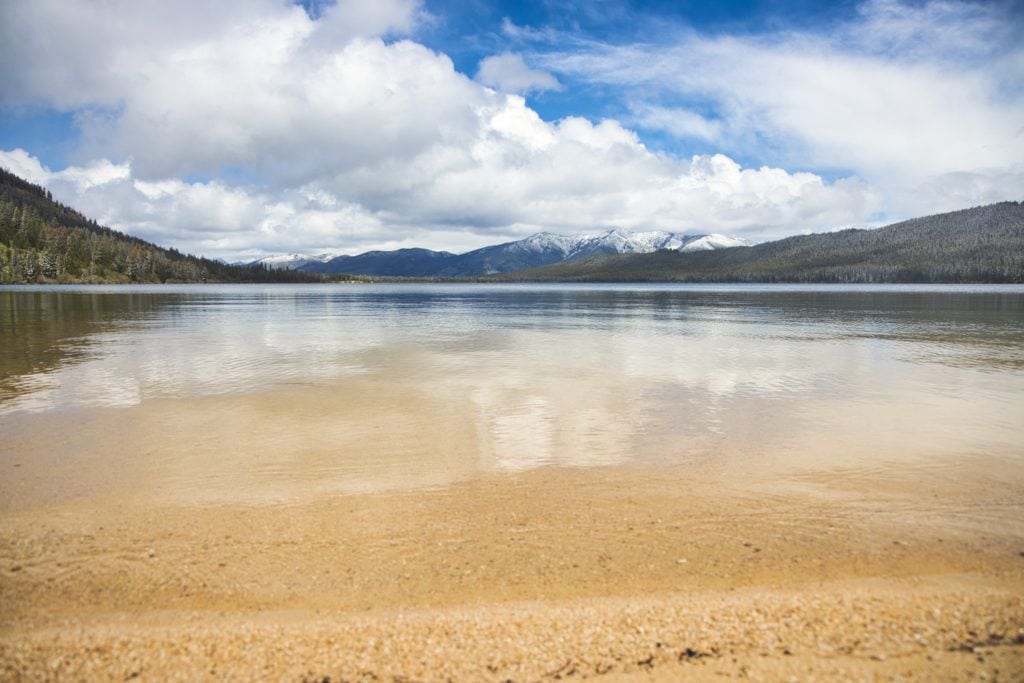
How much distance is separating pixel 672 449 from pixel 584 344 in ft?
66.5

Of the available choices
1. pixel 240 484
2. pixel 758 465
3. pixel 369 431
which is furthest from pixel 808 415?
pixel 240 484

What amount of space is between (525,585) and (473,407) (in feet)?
33.4

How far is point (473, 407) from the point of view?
54.7ft

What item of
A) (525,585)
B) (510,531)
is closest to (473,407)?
(510,531)

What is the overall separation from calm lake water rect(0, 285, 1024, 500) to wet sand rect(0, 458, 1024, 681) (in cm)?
161

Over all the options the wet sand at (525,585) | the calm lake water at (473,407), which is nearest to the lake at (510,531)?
the wet sand at (525,585)

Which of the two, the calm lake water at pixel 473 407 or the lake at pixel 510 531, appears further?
the calm lake water at pixel 473 407

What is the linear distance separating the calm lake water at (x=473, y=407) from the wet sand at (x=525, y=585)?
1.61m

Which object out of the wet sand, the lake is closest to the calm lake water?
the lake

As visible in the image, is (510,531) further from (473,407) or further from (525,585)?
(473,407)

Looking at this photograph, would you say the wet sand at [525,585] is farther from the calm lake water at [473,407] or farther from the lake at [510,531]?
the calm lake water at [473,407]

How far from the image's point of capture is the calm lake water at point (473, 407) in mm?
11516

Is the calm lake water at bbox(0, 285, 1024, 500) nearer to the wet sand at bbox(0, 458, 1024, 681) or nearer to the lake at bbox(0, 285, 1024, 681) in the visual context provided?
the lake at bbox(0, 285, 1024, 681)

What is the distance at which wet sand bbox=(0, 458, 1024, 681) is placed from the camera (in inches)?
209
